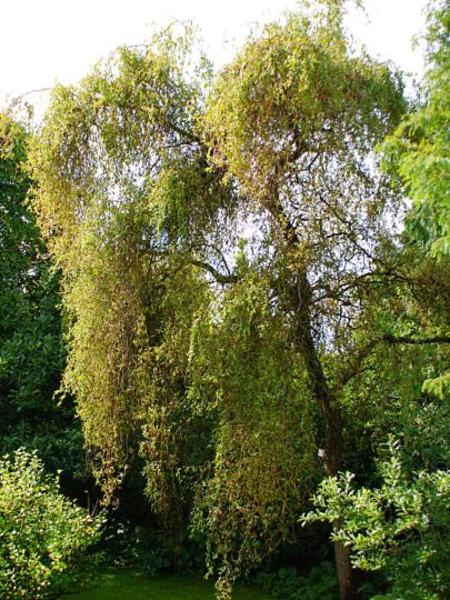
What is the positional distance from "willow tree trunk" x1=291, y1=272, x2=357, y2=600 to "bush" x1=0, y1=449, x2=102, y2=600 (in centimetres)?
183

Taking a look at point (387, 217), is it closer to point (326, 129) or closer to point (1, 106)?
point (326, 129)

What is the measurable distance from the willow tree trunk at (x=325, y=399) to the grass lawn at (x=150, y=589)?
45.1 inches

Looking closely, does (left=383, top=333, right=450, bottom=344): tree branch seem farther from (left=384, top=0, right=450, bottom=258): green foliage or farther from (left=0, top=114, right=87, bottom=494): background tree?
(left=0, top=114, right=87, bottom=494): background tree

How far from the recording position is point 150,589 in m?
6.52

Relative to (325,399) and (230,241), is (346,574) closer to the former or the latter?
(325,399)

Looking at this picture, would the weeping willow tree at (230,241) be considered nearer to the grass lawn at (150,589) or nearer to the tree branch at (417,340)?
the tree branch at (417,340)

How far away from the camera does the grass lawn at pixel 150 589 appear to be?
6.20 metres

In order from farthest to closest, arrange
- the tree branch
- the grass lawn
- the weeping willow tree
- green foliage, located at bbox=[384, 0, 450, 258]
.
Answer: the grass lawn
the tree branch
the weeping willow tree
green foliage, located at bbox=[384, 0, 450, 258]

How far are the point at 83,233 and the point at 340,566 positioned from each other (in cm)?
306

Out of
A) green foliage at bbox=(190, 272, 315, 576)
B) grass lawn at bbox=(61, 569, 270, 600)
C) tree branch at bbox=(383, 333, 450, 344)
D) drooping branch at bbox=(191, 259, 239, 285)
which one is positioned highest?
drooping branch at bbox=(191, 259, 239, 285)

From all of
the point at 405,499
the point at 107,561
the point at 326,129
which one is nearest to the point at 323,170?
the point at 326,129

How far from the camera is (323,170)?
14.9 feet

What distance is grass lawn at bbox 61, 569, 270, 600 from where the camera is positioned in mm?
6203

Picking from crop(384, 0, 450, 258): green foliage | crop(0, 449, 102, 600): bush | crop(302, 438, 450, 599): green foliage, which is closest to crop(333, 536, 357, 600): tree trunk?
crop(302, 438, 450, 599): green foliage
